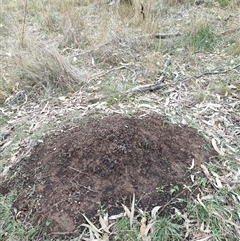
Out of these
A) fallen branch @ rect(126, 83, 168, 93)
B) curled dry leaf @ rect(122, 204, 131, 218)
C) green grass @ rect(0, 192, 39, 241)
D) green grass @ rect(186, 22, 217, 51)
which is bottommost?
green grass @ rect(186, 22, 217, 51)

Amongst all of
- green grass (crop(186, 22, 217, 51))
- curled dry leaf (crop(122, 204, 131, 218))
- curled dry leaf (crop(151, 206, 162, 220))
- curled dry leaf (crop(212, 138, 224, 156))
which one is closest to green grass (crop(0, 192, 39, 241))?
curled dry leaf (crop(122, 204, 131, 218))

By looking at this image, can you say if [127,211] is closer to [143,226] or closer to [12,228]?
[143,226]

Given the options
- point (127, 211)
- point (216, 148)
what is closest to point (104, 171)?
point (127, 211)

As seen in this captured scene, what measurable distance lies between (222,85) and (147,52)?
949mm

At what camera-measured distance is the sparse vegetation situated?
1.80 m

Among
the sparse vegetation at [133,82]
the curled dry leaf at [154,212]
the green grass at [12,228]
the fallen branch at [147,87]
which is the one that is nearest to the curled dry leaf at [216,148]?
the sparse vegetation at [133,82]

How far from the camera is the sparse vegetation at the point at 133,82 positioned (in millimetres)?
1796

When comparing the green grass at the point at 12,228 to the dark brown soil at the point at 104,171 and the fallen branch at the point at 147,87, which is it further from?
the fallen branch at the point at 147,87

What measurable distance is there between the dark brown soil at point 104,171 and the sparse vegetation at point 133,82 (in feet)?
0.19

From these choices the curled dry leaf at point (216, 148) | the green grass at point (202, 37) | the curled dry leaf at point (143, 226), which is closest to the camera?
the curled dry leaf at point (143, 226)

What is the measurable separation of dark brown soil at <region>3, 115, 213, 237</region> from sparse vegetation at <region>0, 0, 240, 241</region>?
58mm

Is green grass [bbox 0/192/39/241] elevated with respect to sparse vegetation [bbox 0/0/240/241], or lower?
elevated

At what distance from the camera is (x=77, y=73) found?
3164mm

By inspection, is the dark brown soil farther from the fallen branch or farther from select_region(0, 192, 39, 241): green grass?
the fallen branch
